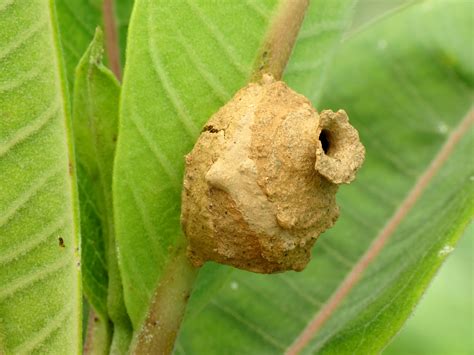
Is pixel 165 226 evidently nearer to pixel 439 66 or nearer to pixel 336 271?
pixel 336 271

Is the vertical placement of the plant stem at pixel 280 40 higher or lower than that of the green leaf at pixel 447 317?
higher

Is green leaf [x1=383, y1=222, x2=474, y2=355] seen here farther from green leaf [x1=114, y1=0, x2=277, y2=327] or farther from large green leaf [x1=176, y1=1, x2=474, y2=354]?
green leaf [x1=114, y1=0, x2=277, y2=327]

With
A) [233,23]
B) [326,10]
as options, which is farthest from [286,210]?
[326,10]

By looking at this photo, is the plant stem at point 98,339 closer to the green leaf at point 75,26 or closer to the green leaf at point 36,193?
the green leaf at point 36,193

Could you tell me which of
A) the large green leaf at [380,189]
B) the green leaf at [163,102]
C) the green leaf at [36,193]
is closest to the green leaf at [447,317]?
the large green leaf at [380,189]

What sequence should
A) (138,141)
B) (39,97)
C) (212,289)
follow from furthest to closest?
(212,289)
(138,141)
(39,97)

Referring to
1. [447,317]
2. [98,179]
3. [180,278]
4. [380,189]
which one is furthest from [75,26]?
[447,317]
